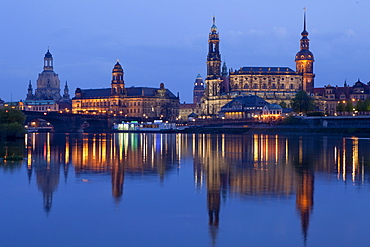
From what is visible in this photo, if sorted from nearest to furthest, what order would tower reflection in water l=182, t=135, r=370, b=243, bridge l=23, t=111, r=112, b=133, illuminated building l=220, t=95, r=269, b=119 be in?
tower reflection in water l=182, t=135, r=370, b=243 → bridge l=23, t=111, r=112, b=133 → illuminated building l=220, t=95, r=269, b=119

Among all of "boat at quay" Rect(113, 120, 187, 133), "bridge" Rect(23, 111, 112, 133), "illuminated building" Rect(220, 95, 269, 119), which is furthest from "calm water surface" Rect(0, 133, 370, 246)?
"illuminated building" Rect(220, 95, 269, 119)

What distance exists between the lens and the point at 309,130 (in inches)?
4924

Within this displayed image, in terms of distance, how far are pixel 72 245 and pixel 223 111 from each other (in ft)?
574

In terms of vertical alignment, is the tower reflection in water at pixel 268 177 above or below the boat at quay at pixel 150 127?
below

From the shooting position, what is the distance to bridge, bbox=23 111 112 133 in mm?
152800

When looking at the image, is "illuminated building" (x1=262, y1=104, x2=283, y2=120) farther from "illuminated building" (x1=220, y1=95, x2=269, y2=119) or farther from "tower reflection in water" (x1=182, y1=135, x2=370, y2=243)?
"tower reflection in water" (x1=182, y1=135, x2=370, y2=243)

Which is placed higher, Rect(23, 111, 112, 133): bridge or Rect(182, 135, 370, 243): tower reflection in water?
Rect(23, 111, 112, 133): bridge

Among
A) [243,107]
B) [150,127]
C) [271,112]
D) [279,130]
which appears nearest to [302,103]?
[271,112]

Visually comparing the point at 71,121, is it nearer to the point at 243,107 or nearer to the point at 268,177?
the point at 243,107

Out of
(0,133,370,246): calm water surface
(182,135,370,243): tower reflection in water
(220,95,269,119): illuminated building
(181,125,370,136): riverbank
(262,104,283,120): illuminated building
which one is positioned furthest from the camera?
(220,95,269,119): illuminated building

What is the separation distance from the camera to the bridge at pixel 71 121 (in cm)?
15280

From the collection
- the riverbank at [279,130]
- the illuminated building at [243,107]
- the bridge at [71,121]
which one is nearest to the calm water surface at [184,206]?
the riverbank at [279,130]

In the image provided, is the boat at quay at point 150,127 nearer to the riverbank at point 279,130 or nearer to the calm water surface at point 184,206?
the riverbank at point 279,130

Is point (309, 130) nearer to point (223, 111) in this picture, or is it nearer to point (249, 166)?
point (223, 111)
